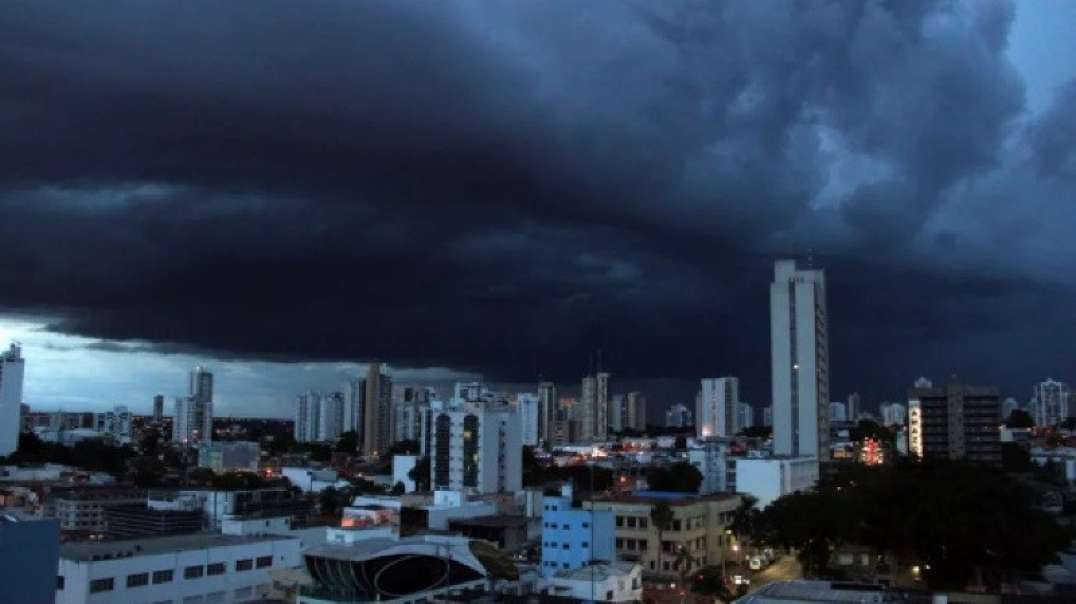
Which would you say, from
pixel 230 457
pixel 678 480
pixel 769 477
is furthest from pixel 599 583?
pixel 230 457

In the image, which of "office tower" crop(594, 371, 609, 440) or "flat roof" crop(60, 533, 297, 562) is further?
"office tower" crop(594, 371, 609, 440)

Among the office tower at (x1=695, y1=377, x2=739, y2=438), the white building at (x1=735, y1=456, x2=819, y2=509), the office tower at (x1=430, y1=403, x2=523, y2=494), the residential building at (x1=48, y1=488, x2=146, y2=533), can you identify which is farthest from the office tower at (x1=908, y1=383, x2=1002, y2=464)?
the residential building at (x1=48, y1=488, x2=146, y2=533)

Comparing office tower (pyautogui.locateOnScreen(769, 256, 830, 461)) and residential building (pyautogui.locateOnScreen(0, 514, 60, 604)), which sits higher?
office tower (pyautogui.locateOnScreen(769, 256, 830, 461))

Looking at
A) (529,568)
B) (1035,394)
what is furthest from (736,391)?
(529,568)

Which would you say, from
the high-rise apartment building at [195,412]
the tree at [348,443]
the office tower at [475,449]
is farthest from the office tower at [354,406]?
the office tower at [475,449]

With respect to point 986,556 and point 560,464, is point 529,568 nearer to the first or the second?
point 986,556

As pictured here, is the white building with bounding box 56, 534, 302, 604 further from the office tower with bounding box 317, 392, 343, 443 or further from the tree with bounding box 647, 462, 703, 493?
the office tower with bounding box 317, 392, 343, 443
